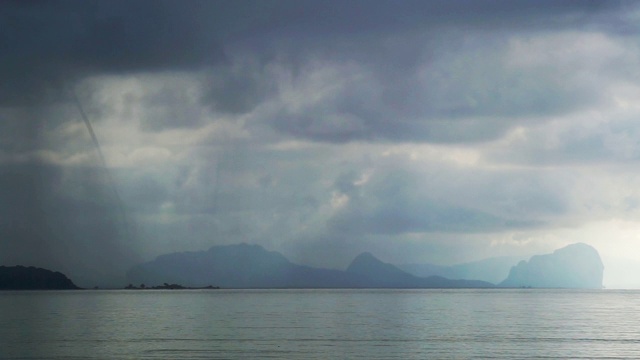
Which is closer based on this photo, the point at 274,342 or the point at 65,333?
the point at 274,342

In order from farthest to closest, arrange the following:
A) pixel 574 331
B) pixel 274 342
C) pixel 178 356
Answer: pixel 574 331, pixel 274 342, pixel 178 356

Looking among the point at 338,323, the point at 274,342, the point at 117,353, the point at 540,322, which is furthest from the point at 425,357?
the point at 540,322

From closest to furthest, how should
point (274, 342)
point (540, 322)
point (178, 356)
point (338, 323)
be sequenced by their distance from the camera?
point (178, 356) → point (274, 342) → point (338, 323) → point (540, 322)

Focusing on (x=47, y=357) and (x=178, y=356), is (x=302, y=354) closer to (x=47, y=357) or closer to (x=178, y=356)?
(x=178, y=356)

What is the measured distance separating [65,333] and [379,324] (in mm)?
53046

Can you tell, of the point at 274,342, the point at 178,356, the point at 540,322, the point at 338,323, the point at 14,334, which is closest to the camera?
the point at 178,356

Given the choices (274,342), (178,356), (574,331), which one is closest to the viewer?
(178,356)

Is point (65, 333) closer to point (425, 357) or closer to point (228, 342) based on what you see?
point (228, 342)

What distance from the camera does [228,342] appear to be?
97.3 meters

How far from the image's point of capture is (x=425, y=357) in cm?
8162

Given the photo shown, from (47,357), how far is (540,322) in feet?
319

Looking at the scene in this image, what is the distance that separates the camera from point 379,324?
455 ft

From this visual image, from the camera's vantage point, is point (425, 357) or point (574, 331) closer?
point (425, 357)

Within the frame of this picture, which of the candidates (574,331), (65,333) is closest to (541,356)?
(574,331)
